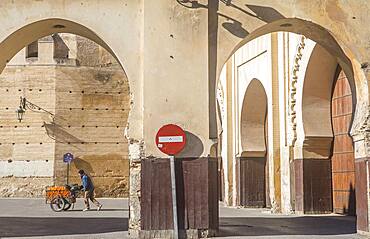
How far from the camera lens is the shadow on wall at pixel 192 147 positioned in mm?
10344

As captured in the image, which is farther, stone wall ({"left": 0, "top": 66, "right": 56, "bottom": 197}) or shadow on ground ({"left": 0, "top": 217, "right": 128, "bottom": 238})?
stone wall ({"left": 0, "top": 66, "right": 56, "bottom": 197})

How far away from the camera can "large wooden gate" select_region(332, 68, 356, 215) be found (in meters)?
Answer: 15.0

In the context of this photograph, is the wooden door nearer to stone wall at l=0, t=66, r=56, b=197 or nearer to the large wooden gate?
the large wooden gate

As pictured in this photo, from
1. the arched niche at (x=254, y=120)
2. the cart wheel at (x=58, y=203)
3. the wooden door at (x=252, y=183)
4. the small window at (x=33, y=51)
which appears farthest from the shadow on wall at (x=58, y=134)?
the wooden door at (x=252, y=183)

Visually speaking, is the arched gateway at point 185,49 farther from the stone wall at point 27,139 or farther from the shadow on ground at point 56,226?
the stone wall at point 27,139

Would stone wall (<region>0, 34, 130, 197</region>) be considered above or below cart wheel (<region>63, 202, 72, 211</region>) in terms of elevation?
above

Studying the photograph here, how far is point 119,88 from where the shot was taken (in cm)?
2922

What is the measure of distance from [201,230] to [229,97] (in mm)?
11852

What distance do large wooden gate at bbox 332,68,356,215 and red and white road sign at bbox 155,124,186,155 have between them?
663cm

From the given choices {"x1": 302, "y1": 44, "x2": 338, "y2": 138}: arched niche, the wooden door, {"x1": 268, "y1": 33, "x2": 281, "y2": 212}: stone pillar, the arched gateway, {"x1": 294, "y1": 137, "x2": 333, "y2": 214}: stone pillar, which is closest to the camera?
the arched gateway

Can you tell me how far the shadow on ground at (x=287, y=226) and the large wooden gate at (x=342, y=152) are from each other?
71 cm

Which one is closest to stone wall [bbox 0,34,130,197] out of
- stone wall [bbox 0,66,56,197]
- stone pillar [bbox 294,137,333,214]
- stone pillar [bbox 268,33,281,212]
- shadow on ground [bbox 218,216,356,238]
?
stone wall [bbox 0,66,56,197]

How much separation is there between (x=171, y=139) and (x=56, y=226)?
4.80 metres

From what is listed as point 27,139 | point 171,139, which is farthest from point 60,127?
point 171,139
